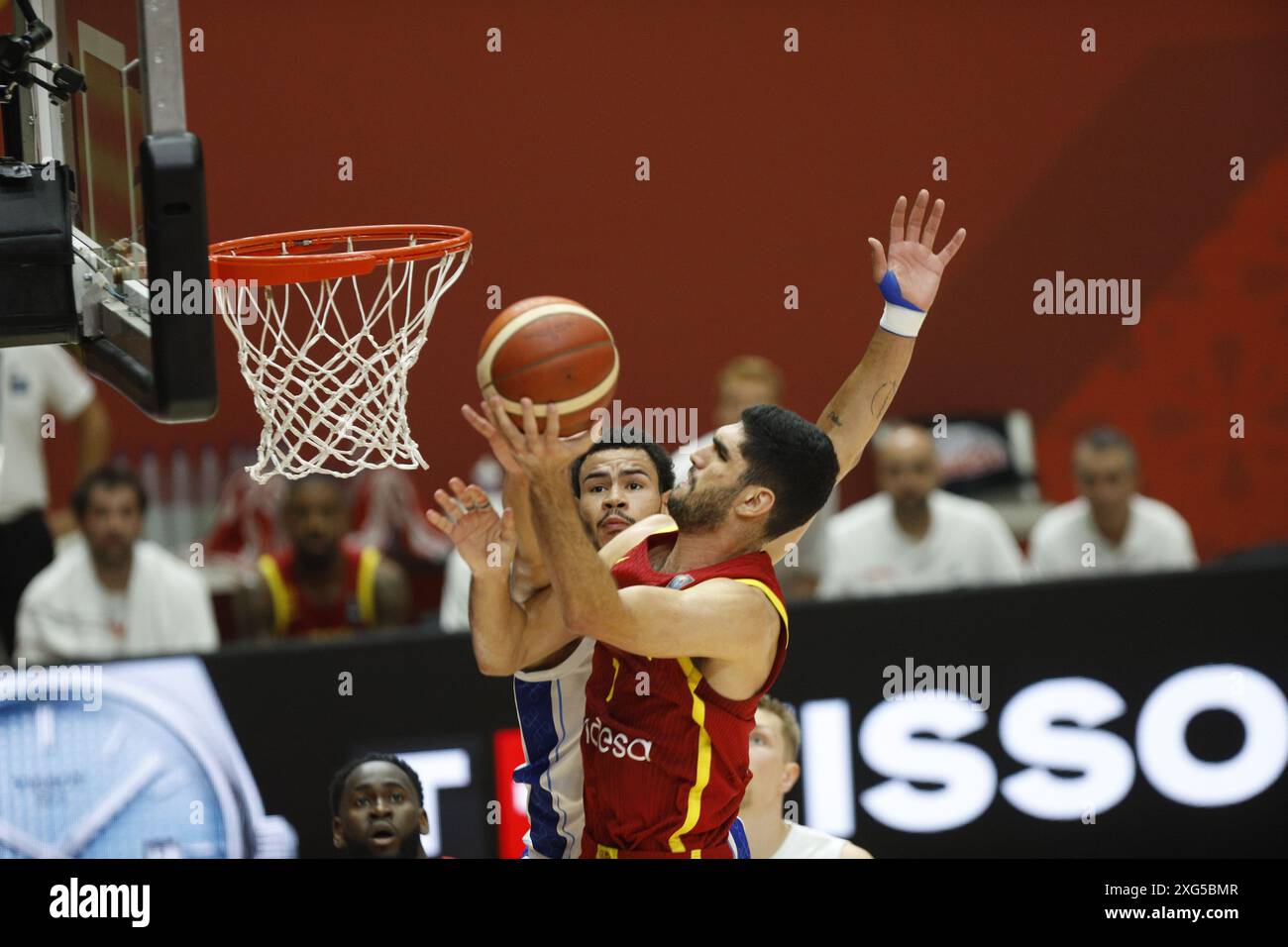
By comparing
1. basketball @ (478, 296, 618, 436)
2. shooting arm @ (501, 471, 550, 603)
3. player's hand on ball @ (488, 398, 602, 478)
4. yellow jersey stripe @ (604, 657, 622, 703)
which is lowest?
yellow jersey stripe @ (604, 657, 622, 703)

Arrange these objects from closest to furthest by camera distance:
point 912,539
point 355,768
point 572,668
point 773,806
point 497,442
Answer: point 497,442, point 572,668, point 355,768, point 773,806, point 912,539

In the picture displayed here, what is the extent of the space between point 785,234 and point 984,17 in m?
1.72

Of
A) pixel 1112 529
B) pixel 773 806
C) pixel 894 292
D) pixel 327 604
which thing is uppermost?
pixel 894 292

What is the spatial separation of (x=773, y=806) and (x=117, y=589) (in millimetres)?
3396

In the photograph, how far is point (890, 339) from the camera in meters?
5.00

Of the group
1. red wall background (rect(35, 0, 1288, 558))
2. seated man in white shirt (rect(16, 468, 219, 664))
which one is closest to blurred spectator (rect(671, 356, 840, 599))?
red wall background (rect(35, 0, 1288, 558))

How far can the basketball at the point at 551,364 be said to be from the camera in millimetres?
4008

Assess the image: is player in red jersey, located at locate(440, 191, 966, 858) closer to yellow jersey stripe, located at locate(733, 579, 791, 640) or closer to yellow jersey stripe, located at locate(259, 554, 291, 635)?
yellow jersey stripe, located at locate(733, 579, 791, 640)

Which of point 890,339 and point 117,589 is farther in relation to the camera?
point 117,589

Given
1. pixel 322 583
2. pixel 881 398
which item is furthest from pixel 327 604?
pixel 881 398

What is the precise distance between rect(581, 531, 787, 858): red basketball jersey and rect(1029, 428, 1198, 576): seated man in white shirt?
4764mm

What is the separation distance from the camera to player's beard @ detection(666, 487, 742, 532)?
437cm
